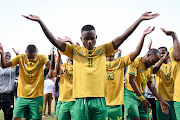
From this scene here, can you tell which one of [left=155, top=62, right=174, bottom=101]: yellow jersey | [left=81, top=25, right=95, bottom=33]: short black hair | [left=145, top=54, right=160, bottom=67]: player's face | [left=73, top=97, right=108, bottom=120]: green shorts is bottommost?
[left=73, top=97, right=108, bottom=120]: green shorts

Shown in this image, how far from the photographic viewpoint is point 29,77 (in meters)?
6.41

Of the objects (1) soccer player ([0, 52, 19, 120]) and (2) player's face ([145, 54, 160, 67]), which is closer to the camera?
(2) player's face ([145, 54, 160, 67])

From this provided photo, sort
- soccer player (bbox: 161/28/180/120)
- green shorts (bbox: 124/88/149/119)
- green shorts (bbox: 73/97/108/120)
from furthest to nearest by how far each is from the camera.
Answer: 1. green shorts (bbox: 124/88/149/119)
2. soccer player (bbox: 161/28/180/120)
3. green shorts (bbox: 73/97/108/120)

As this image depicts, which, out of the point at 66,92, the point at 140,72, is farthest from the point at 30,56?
the point at 140,72

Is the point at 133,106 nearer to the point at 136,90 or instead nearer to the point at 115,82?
the point at 136,90

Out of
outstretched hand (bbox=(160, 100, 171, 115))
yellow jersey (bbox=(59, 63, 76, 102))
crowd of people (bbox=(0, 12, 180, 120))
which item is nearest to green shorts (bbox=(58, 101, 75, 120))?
crowd of people (bbox=(0, 12, 180, 120))

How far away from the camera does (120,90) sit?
604cm

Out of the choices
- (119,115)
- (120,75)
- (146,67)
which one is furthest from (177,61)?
(119,115)

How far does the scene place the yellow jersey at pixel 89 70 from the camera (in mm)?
3619

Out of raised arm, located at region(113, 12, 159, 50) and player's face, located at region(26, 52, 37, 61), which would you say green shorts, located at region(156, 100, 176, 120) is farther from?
player's face, located at region(26, 52, 37, 61)

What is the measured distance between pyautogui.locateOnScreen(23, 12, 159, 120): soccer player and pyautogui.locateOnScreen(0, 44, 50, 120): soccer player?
2.95 metres

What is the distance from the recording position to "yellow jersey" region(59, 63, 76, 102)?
6543 millimetres

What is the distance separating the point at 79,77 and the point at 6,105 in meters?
4.84

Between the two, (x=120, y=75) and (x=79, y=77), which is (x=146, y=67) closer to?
(x=120, y=75)
